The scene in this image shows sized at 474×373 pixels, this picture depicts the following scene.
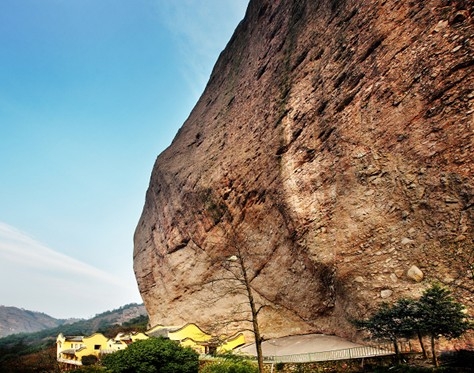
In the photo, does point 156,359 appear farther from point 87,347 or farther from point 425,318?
point 87,347

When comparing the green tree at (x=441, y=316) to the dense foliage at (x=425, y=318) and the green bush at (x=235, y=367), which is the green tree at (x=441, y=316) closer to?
the dense foliage at (x=425, y=318)

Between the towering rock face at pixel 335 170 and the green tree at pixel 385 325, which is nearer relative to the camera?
the green tree at pixel 385 325

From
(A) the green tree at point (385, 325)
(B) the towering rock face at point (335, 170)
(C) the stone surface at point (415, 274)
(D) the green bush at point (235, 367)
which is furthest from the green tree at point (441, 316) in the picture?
(D) the green bush at point (235, 367)

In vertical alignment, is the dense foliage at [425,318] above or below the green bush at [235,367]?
above

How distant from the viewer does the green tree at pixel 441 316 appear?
12.1 m

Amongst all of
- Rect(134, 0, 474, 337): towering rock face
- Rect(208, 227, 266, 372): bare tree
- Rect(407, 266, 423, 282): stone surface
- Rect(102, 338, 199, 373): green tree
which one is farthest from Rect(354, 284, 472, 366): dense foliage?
Rect(102, 338, 199, 373): green tree

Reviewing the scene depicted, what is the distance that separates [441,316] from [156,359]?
15517 mm

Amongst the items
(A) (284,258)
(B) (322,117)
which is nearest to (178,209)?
(A) (284,258)

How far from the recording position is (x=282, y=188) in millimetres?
23109

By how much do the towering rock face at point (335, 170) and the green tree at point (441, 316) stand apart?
1445 mm

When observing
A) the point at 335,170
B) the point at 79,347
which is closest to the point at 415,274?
the point at 335,170

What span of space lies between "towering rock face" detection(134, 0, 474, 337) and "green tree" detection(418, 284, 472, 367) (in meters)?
1.44

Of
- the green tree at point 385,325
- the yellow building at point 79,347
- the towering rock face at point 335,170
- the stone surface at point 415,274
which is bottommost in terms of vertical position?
the yellow building at point 79,347

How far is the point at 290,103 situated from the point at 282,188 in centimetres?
626
